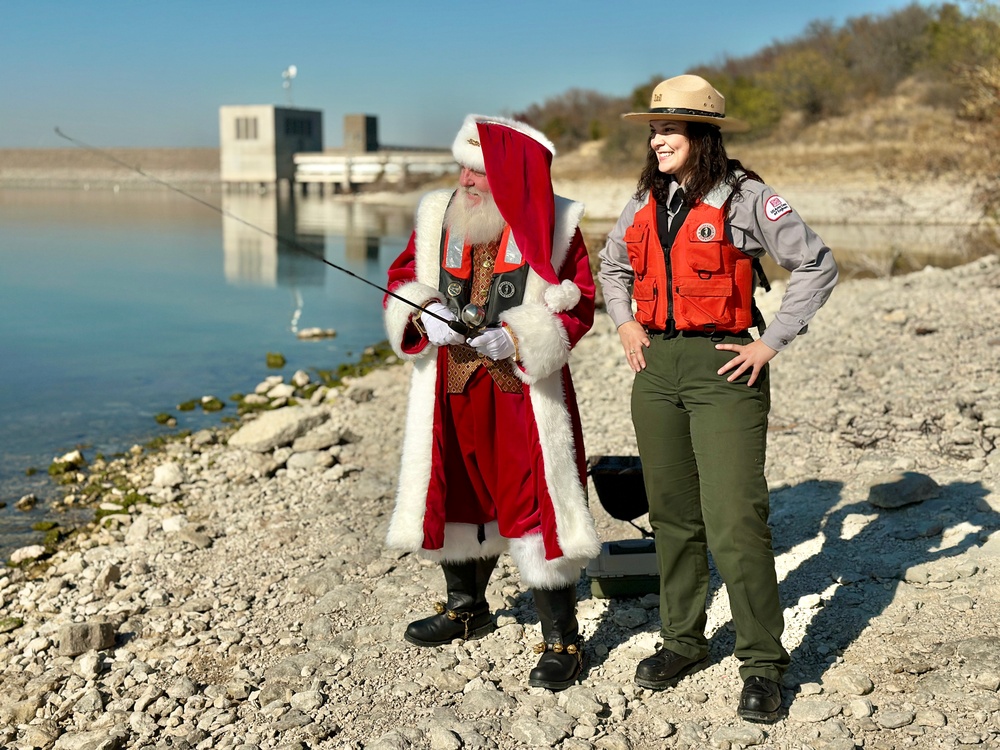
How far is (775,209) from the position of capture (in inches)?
125

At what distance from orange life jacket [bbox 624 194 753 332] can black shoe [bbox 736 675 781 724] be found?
1.19m

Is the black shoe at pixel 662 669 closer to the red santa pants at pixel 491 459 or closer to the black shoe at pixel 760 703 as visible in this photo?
the black shoe at pixel 760 703

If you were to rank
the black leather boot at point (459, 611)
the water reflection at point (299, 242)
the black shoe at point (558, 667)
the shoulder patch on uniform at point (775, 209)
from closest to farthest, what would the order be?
1. the shoulder patch on uniform at point (775, 209)
2. the black shoe at point (558, 667)
3. the black leather boot at point (459, 611)
4. the water reflection at point (299, 242)

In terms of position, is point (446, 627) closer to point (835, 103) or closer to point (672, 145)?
point (672, 145)

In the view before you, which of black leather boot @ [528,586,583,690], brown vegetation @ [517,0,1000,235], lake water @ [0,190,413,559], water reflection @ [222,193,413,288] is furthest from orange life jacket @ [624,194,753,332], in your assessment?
brown vegetation @ [517,0,1000,235]

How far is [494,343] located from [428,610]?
A: 4.94 feet

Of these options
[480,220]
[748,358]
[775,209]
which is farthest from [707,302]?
[480,220]

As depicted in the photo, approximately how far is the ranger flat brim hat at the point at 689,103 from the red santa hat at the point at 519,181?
43cm

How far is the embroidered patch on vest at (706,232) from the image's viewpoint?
3229 mm

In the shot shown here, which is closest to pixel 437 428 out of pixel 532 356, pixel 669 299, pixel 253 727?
pixel 532 356

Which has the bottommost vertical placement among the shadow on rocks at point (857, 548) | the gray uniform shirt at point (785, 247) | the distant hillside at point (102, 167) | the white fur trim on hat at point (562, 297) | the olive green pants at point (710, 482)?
the shadow on rocks at point (857, 548)

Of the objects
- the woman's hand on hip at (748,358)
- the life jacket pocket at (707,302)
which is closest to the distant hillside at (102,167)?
the life jacket pocket at (707,302)

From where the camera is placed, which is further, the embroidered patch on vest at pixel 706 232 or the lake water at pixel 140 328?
the lake water at pixel 140 328

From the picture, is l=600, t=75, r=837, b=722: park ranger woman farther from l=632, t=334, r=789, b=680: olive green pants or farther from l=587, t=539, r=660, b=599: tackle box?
l=587, t=539, r=660, b=599: tackle box
